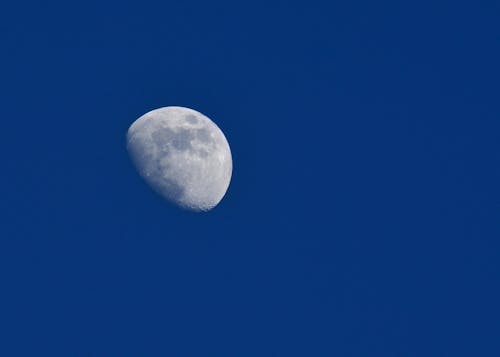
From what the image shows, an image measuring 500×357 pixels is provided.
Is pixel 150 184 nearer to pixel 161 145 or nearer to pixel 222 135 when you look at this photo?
pixel 161 145

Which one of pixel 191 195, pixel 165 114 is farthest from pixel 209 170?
pixel 165 114

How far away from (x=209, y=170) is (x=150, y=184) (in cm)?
353

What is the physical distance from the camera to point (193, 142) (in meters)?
36.3

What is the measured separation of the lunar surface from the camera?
35.4 meters

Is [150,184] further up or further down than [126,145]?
further down

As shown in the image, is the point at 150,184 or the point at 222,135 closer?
the point at 150,184

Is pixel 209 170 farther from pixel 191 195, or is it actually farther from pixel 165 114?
pixel 165 114

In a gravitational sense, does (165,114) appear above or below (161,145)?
above

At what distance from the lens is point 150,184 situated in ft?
117

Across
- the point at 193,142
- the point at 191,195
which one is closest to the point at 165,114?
the point at 193,142

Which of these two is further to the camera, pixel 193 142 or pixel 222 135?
pixel 222 135

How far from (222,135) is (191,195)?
484cm

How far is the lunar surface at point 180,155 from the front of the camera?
35.4 metres

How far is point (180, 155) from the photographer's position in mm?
35562
